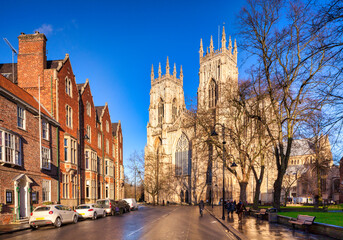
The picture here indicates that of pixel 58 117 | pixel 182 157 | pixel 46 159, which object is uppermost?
pixel 58 117

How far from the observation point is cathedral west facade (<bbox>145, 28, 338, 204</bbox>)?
188 feet

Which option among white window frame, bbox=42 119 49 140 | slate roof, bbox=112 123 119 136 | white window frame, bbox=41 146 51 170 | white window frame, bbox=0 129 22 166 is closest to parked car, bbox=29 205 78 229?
white window frame, bbox=0 129 22 166

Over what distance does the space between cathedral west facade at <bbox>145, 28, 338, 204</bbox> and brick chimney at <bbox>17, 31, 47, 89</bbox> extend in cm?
3164

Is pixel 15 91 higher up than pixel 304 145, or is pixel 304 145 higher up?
pixel 15 91

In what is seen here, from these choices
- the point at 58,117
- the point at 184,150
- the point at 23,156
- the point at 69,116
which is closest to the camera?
the point at 23,156

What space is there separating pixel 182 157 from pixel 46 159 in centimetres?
4888

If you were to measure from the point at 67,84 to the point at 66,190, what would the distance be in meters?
9.83

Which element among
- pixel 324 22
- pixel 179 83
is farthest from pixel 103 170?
pixel 179 83

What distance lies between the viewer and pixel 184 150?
2707 inches

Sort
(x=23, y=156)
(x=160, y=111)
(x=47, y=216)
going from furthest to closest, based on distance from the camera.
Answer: (x=160, y=111)
(x=23, y=156)
(x=47, y=216)

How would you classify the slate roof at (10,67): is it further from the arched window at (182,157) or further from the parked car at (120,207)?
the arched window at (182,157)

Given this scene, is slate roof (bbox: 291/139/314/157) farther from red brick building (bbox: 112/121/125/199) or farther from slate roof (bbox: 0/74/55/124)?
red brick building (bbox: 112/121/125/199)

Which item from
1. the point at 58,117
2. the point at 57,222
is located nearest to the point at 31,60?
the point at 58,117

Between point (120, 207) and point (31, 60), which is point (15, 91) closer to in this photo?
point (31, 60)
